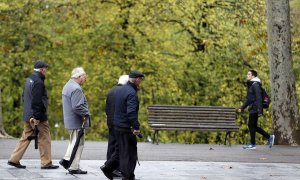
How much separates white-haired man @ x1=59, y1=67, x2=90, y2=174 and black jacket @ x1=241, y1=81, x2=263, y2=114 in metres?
7.03

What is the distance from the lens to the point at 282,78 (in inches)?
784

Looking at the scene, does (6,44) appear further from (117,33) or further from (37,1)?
(117,33)

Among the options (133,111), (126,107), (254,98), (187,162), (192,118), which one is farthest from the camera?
(192,118)

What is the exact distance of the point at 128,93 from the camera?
36.3ft

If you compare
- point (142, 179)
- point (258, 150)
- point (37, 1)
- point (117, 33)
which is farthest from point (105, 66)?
point (142, 179)

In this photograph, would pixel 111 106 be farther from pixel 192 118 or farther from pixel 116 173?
pixel 192 118

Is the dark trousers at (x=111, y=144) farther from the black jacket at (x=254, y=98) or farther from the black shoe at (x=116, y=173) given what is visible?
the black jacket at (x=254, y=98)

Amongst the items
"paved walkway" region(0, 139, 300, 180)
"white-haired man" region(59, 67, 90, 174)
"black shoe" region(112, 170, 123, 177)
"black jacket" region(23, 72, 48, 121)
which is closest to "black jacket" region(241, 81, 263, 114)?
"paved walkway" region(0, 139, 300, 180)

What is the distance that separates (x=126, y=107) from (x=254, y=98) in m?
7.82

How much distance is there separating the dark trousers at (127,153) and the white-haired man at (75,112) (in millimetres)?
1053

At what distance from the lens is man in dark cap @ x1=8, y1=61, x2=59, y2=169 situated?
1239 centimetres

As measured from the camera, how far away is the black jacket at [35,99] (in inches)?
487

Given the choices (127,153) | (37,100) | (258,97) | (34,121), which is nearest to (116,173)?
(127,153)

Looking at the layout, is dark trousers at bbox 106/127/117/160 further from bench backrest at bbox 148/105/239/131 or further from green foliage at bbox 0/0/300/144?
green foliage at bbox 0/0/300/144
